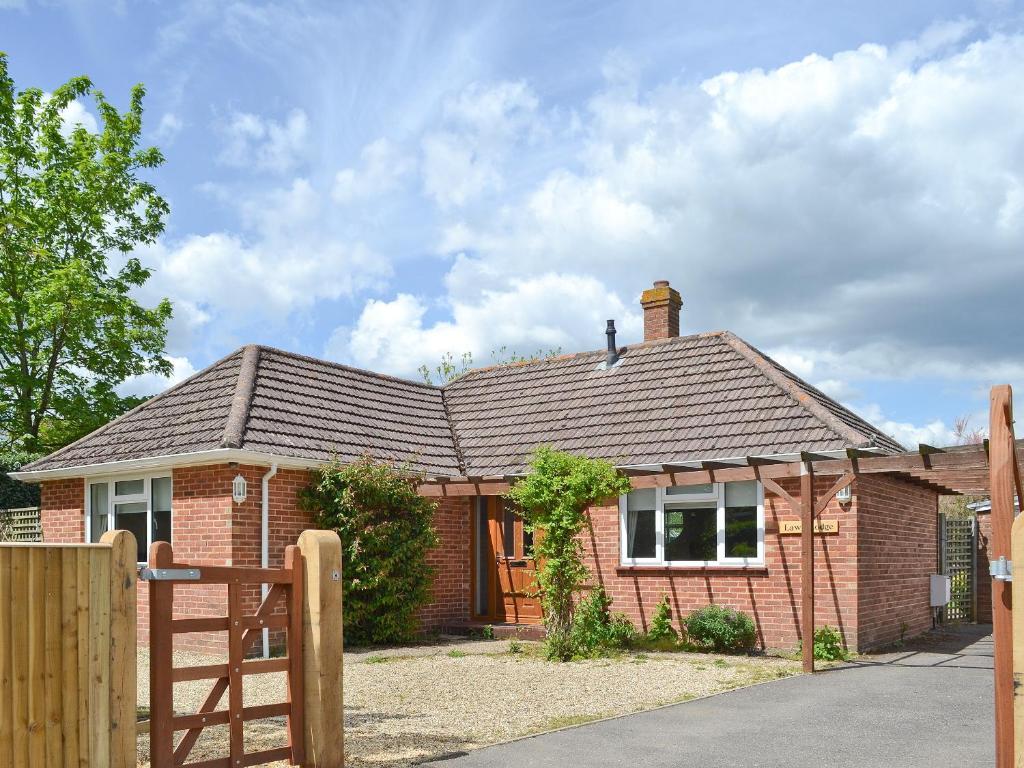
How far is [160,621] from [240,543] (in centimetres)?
830

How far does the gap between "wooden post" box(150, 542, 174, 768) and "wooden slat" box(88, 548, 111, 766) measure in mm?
344

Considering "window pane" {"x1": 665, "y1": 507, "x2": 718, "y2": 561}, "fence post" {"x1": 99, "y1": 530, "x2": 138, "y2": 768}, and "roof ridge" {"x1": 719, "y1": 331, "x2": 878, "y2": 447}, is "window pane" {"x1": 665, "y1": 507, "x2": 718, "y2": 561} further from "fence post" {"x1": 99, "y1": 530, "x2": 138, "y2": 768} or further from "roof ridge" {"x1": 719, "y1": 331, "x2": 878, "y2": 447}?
"fence post" {"x1": 99, "y1": 530, "x2": 138, "y2": 768}

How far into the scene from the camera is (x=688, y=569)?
15312 mm

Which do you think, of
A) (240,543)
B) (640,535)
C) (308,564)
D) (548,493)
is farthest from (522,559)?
(308,564)

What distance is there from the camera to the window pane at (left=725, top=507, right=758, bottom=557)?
14963 mm

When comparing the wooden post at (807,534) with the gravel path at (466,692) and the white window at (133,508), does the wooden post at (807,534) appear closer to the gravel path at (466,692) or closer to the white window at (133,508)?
the gravel path at (466,692)

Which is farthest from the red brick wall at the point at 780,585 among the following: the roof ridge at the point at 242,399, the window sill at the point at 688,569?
the roof ridge at the point at 242,399

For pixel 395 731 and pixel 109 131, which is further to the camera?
A: pixel 109 131

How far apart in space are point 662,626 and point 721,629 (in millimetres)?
1323

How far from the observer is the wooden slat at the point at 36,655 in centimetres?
570

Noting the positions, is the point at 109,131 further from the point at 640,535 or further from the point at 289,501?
the point at 640,535

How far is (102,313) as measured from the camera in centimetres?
2641

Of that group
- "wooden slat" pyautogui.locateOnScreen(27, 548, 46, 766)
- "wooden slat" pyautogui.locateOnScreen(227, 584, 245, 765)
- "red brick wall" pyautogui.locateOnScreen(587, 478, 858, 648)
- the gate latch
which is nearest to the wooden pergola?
"red brick wall" pyautogui.locateOnScreen(587, 478, 858, 648)

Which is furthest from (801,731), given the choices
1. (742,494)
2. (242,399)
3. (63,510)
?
(63,510)
